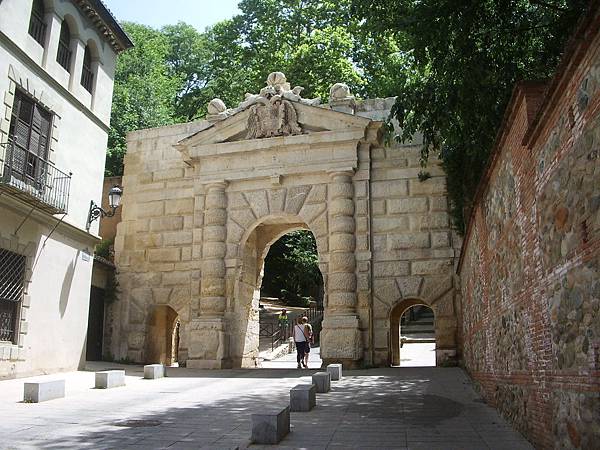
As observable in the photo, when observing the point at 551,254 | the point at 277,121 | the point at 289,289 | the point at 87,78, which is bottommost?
the point at 551,254

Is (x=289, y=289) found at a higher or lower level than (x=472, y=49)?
lower

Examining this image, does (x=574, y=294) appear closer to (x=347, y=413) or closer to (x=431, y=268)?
(x=347, y=413)

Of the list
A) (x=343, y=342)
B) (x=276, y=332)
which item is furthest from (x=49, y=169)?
(x=276, y=332)

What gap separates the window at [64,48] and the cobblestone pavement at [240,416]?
25.7 feet

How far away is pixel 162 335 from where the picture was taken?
18781mm

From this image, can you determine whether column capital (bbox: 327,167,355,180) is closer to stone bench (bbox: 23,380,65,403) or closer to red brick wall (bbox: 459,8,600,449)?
red brick wall (bbox: 459,8,600,449)

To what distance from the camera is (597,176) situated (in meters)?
4.06

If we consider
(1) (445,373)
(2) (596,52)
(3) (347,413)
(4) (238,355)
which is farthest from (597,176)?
(4) (238,355)

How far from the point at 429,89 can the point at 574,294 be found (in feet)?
19.7

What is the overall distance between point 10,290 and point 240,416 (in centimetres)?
695

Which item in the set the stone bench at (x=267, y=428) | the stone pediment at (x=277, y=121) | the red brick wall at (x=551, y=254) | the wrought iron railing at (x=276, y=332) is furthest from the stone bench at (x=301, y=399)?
the wrought iron railing at (x=276, y=332)

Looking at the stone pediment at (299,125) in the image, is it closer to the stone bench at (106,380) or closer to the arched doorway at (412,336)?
the arched doorway at (412,336)

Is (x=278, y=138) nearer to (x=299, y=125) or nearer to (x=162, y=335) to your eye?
(x=299, y=125)

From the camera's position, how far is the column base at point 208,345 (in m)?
16.0
